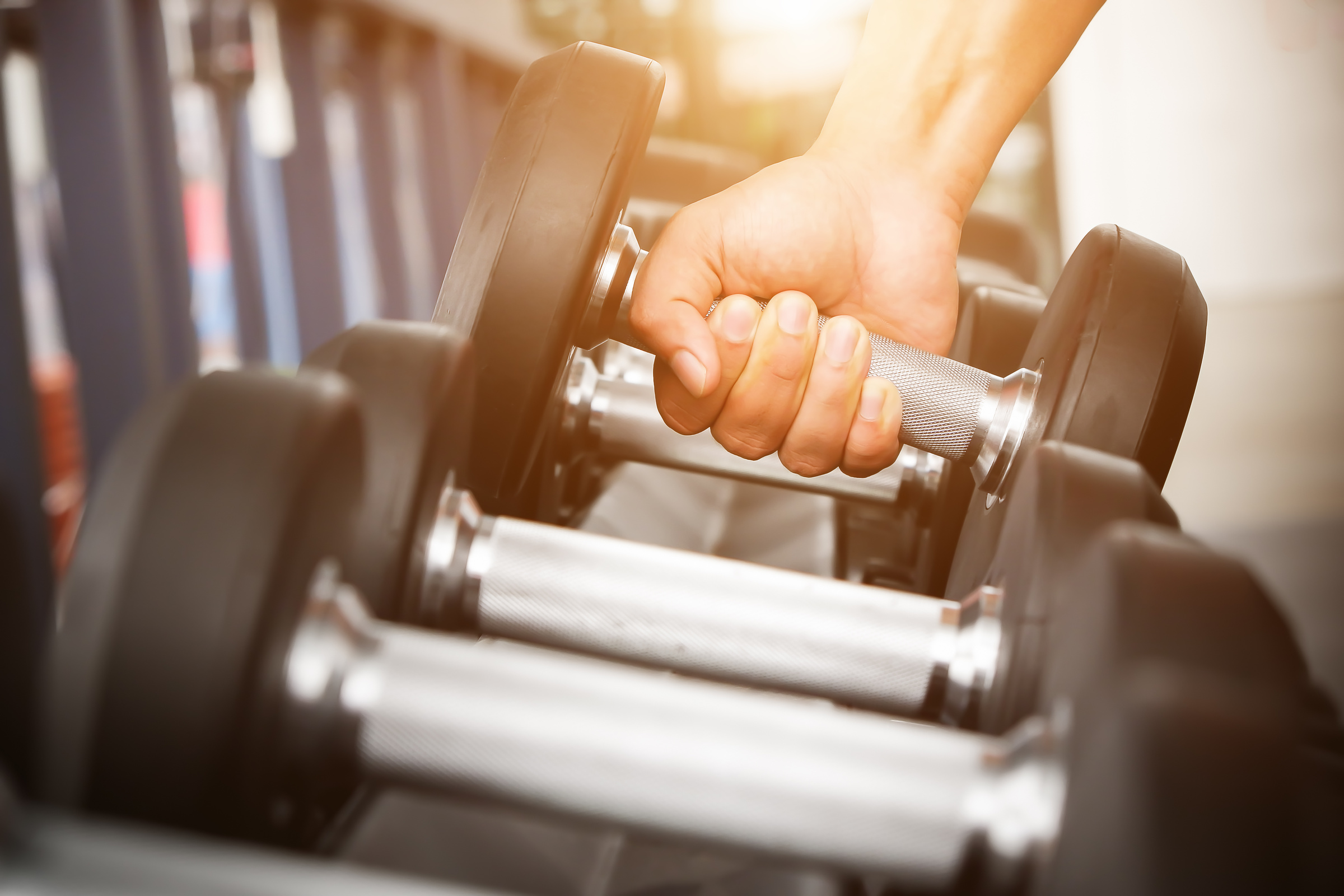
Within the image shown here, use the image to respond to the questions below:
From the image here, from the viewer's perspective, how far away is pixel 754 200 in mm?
839

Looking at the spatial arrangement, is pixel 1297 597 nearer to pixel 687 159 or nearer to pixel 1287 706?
pixel 687 159

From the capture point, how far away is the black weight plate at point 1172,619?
311 mm

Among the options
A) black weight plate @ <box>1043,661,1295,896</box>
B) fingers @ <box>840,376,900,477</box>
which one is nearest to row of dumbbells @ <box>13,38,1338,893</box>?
black weight plate @ <box>1043,661,1295,896</box>

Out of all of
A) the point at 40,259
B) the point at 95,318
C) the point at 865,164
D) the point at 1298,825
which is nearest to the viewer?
the point at 1298,825

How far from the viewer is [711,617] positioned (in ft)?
1.68

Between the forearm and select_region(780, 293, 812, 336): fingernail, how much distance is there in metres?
0.22

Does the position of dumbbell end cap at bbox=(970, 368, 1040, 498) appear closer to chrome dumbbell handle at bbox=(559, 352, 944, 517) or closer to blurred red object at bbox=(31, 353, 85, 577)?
chrome dumbbell handle at bbox=(559, 352, 944, 517)

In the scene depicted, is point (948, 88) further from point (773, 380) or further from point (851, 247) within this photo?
point (773, 380)

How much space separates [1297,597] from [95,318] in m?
2.22

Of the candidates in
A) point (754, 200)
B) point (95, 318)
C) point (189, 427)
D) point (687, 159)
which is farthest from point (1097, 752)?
point (95, 318)

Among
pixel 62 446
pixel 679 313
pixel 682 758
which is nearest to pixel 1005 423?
pixel 679 313

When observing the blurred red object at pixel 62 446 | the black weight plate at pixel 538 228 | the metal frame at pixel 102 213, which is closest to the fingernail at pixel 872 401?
the black weight plate at pixel 538 228

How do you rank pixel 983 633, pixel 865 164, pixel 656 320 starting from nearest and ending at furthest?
pixel 983 633
pixel 656 320
pixel 865 164

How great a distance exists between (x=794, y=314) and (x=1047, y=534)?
356 mm
